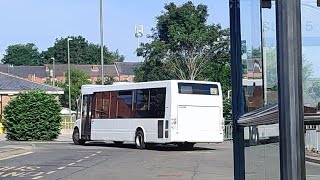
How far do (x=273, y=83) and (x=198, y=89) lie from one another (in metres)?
26.8

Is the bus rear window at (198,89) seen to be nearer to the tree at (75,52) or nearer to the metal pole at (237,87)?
the metal pole at (237,87)

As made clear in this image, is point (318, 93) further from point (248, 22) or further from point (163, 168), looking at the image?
point (163, 168)

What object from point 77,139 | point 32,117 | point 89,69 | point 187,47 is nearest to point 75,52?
point 89,69

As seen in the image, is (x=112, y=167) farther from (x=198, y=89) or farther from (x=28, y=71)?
(x=28, y=71)

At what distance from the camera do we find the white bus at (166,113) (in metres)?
28.2

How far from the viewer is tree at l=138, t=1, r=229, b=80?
170ft

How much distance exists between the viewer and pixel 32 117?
A: 1550 inches

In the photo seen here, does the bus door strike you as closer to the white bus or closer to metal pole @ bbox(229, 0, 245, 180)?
the white bus

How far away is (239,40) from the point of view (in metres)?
3.14

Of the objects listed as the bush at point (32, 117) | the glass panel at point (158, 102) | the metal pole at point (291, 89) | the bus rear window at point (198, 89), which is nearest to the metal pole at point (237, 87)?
the metal pole at point (291, 89)

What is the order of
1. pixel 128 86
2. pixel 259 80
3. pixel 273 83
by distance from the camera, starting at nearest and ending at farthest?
pixel 273 83 → pixel 259 80 → pixel 128 86

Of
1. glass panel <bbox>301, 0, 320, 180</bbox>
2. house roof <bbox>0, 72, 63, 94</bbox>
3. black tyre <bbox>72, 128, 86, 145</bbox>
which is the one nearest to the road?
black tyre <bbox>72, 128, 86, 145</bbox>

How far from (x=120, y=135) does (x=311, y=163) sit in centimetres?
2944

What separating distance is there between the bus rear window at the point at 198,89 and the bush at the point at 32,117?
43.6 ft
